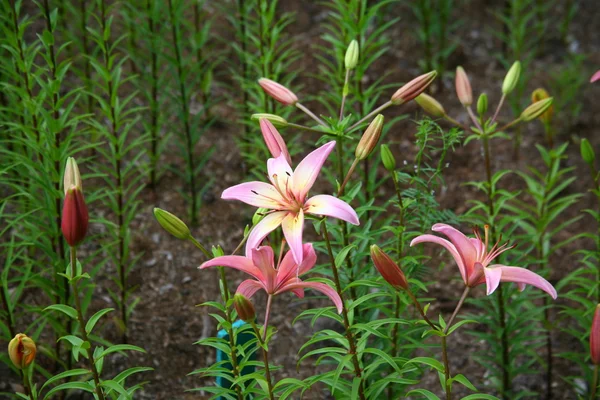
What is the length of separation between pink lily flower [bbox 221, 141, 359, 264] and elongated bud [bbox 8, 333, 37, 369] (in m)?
0.52

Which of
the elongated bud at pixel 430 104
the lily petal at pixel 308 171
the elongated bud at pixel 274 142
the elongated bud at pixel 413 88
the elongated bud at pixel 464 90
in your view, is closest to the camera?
the lily petal at pixel 308 171

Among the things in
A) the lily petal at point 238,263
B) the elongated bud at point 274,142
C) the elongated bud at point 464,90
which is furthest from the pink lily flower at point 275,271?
the elongated bud at point 464,90

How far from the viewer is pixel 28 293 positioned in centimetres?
289

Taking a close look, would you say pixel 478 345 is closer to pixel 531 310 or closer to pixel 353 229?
pixel 531 310

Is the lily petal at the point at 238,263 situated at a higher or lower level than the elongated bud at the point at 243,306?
higher

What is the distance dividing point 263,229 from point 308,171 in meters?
0.15

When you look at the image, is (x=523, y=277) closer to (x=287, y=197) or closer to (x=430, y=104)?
(x=287, y=197)

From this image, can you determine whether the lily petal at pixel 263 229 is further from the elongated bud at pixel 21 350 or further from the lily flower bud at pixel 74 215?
the elongated bud at pixel 21 350

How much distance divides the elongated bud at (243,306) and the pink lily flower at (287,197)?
87 mm

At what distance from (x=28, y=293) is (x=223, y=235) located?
2.52 ft

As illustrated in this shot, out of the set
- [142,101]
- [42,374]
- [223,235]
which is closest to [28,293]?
[42,374]

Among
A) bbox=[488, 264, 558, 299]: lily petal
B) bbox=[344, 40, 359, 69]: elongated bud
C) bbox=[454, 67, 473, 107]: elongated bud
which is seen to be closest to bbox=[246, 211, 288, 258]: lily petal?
bbox=[488, 264, 558, 299]: lily petal

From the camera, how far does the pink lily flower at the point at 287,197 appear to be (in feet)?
5.14

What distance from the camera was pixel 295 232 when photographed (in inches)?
61.4
